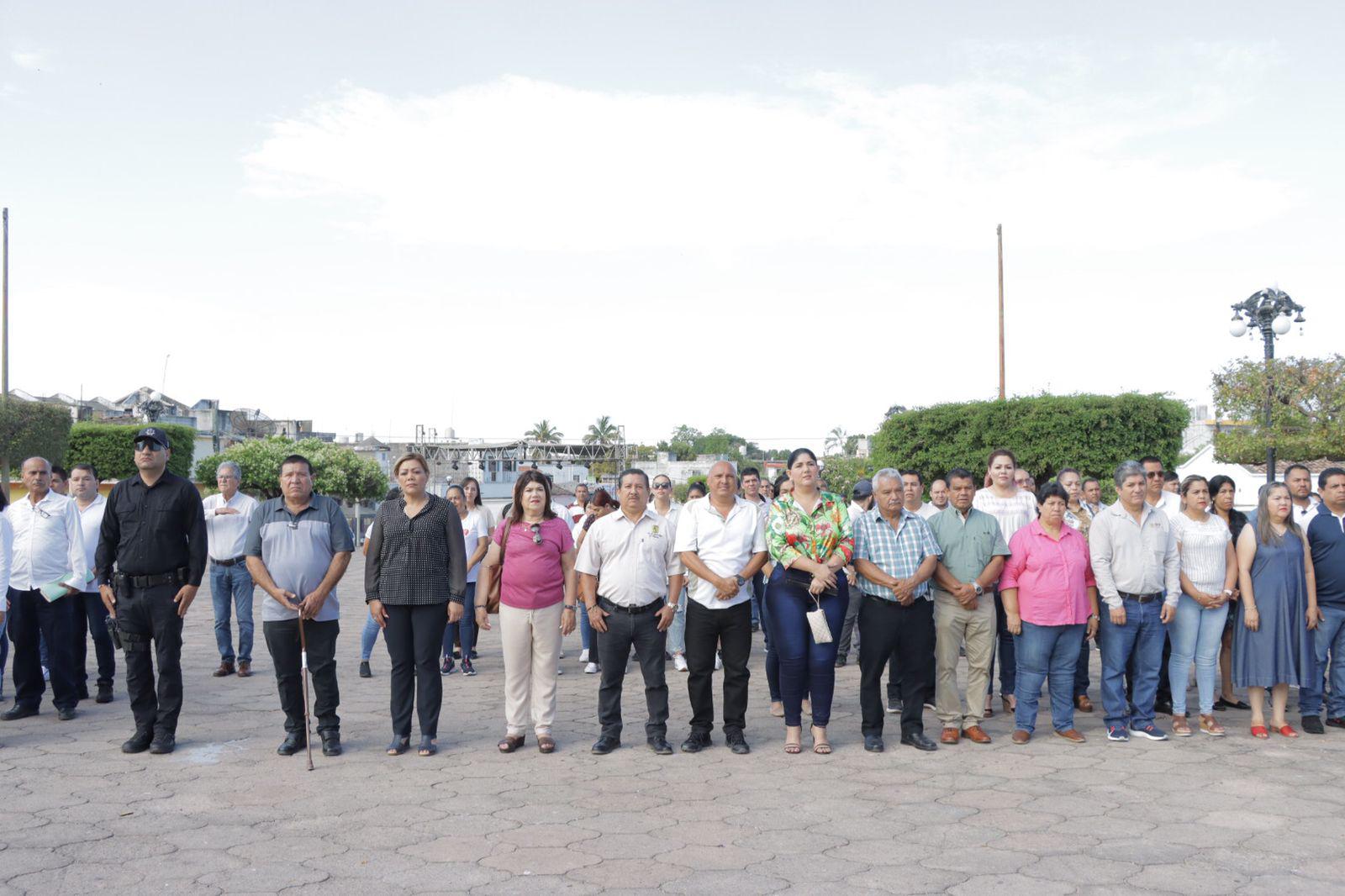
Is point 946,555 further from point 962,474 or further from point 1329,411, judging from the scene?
point 1329,411

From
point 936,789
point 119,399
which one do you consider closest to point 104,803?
point 936,789

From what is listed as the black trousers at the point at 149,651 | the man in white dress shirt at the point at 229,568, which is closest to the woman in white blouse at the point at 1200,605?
the black trousers at the point at 149,651

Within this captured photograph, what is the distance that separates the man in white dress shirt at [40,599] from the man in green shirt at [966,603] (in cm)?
599

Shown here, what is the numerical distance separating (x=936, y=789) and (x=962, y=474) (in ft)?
6.99

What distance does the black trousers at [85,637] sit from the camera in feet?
24.4

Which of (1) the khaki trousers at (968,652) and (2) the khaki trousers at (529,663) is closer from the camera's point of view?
(2) the khaki trousers at (529,663)

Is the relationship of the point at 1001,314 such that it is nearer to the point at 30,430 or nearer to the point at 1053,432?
the point at 1053,432

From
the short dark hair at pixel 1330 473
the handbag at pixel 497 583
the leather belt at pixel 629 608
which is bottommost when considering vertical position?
the leather belt at pixel 629 608

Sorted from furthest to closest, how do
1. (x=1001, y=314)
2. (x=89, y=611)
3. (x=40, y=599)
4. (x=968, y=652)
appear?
(x=1001, y=314) < (x=89, y=611) < (x=40, y=599) < (x=968, y=652)

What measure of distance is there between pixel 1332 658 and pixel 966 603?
8.51ft

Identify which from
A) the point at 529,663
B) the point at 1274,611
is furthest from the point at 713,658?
the point at 1274,611

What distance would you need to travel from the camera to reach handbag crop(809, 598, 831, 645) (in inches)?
245

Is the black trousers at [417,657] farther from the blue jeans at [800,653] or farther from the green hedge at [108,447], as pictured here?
the green hedge at [108,447]

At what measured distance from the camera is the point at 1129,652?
6574 millimetres
